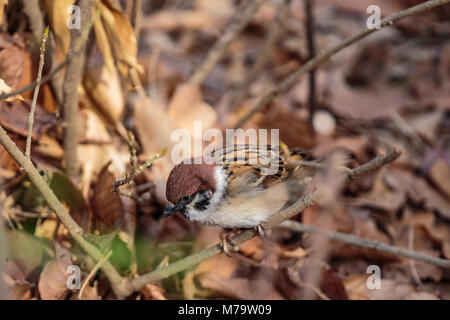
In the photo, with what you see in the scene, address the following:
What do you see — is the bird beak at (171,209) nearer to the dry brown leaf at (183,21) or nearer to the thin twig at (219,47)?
the thin twig at (219,47)

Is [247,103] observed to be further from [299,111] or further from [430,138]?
[430,138]

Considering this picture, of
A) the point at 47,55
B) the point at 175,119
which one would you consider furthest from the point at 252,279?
→ the point at 47,55

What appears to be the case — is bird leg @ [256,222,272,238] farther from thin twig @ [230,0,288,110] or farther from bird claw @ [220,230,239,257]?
thin twig @ [230,0,288,110]

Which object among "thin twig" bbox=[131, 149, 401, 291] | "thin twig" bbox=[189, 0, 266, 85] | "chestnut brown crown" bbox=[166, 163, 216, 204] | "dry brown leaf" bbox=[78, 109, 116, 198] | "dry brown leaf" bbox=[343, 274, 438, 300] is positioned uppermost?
"thin twig" bbox=[189, 0, 266, 85]

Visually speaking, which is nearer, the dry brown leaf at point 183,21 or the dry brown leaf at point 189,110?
the dry brown leaf at point 189,110

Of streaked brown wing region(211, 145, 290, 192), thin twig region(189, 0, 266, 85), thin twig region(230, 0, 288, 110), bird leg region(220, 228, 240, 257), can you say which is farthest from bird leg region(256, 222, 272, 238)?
thin twig region(230, 0, 288, 110)

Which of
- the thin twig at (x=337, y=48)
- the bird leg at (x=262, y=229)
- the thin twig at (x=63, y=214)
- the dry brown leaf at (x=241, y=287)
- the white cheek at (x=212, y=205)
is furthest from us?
the dry brown leaf at (x=241, y=287)

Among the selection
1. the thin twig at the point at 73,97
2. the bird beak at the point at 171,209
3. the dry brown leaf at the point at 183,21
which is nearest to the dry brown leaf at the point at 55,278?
the thin twig at the point at 73,97
